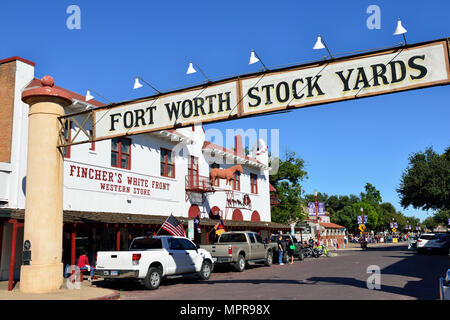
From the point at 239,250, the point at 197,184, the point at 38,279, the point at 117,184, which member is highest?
the point at 197,184

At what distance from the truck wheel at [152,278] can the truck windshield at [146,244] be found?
93 centimetres

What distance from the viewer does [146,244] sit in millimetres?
14680

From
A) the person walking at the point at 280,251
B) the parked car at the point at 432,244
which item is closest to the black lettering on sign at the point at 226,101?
the person walking at the point at 280,251

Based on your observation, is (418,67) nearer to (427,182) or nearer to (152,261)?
(152,261)

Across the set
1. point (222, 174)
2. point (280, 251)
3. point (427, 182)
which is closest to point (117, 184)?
point (222, 174)

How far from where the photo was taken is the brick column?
1230cm

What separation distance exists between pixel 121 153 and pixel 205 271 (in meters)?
8.43

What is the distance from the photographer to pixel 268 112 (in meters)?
11.0

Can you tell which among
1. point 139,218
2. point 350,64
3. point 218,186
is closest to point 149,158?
point 139,218

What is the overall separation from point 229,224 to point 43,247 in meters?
15.8

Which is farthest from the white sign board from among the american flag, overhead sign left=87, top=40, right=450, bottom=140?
the american flag

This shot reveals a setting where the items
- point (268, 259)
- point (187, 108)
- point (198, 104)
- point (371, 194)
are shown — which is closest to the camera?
point (198, 104)

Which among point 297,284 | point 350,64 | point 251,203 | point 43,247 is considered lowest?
point 297,284
